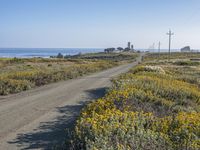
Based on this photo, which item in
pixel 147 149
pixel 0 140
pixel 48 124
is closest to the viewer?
pixel 147 149

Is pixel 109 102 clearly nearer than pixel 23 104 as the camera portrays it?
Yes

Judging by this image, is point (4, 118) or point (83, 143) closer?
point (83, 143)

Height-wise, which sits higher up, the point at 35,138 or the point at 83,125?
the point at 83,125

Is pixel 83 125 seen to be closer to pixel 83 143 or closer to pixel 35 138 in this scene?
pixel 83 143

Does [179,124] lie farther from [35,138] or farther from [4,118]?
[4,118]

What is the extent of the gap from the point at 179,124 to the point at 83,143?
242cm

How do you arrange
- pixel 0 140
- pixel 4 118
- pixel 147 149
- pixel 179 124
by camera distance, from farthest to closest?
1. pixel 4 118
2. pixel 0 140
3. pixel 179 124
4. pixel 147 149

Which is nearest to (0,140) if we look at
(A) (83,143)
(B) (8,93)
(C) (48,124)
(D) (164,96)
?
(C) (48,124)

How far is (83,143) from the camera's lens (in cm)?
599

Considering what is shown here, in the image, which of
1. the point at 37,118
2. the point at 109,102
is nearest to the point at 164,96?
the point at 109,102

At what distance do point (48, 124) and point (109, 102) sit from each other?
1995mm

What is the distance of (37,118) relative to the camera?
32.9ft

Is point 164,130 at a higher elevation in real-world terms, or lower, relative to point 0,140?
higher

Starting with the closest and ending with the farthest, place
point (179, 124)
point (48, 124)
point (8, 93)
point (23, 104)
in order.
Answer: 1. point (179, 124)
2. point (48, 124)
3. point (23, 104)
4. point (8, 93)
